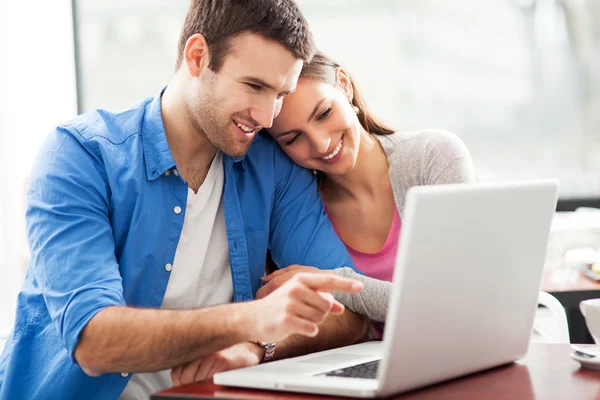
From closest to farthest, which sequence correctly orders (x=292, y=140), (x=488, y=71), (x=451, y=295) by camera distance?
(x=451, y=295) < (x=292, y=140) < (x=488, y=71)

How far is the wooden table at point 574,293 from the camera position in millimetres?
2363

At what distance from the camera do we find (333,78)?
73.9 inches

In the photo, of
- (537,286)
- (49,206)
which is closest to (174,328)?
(49,206)

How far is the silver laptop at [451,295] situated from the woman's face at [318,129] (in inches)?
25.7

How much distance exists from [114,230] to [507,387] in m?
0.84

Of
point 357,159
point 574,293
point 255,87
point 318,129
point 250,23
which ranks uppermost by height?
point 250,23

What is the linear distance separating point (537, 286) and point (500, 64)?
2394 mm

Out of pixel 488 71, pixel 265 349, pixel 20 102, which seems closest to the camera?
pixel 265 349

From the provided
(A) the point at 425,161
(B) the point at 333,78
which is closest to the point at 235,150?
(B) the point at 333,78

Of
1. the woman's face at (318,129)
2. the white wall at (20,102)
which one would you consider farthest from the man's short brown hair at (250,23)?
the white wall at (20,102)

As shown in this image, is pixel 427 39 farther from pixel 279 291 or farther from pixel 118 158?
pixel 279 291

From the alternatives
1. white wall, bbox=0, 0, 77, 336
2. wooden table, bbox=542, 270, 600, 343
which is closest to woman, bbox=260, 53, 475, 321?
wooden table, bbox=542, 270, 600, 343

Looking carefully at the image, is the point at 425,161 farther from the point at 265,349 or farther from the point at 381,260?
the point at 265,349

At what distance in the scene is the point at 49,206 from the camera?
147cm
